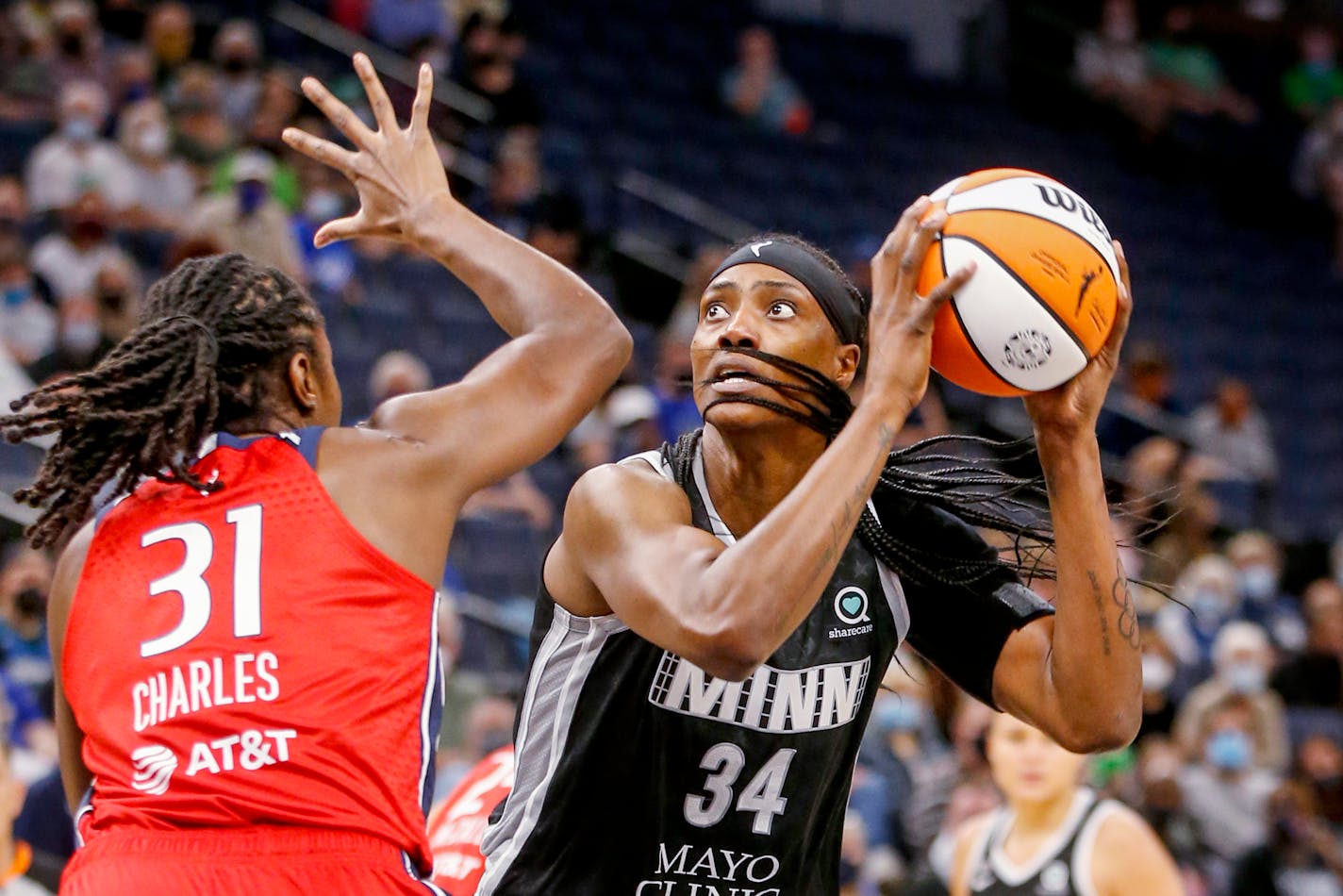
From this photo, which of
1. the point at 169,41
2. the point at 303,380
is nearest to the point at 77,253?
the point at 169,41

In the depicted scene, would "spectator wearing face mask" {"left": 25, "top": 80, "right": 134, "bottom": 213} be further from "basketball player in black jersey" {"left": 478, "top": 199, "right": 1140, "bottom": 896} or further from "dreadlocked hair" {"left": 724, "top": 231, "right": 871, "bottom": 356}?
"basketball player in black jersey" {"left": 478, "top": 199, "right": 1140, "bottom": 896}

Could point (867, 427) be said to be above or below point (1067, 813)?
above

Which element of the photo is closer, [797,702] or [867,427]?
[867,427]

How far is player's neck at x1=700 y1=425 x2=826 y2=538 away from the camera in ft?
11.6

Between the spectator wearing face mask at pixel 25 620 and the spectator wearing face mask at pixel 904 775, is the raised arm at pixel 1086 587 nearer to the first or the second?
the spectator wearing face mask at pixel 904 775

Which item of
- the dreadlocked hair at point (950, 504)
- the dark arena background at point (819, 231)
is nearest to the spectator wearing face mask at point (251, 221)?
the dark arena background at point (819, 231)

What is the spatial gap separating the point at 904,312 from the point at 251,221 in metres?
6.80

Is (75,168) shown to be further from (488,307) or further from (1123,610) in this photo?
(1123,610)

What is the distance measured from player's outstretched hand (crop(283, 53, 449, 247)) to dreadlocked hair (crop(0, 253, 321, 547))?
0.20 meters

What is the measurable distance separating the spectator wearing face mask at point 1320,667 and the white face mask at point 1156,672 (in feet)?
3.77

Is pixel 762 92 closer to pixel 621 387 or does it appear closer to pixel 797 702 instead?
pixel 621 387

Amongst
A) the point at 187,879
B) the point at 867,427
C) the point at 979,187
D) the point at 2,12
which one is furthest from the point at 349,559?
the point at 2,12

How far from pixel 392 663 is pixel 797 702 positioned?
87cm

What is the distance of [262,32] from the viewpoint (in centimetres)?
1249
